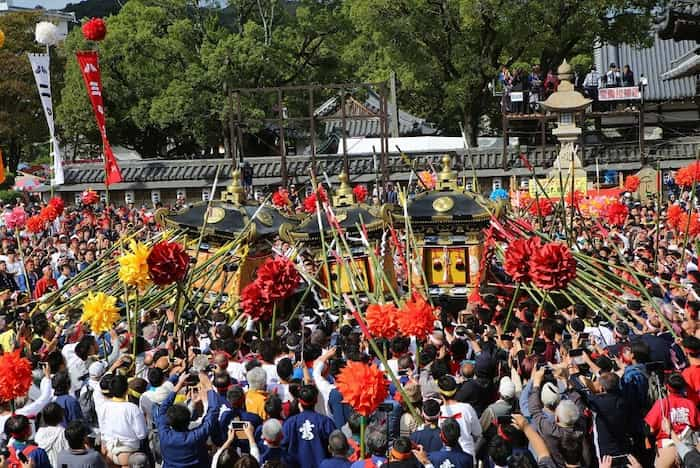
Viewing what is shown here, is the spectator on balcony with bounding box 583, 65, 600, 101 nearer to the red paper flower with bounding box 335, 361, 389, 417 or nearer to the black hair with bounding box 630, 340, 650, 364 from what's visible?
the black hair with bounding box 630, 340, 650, 364

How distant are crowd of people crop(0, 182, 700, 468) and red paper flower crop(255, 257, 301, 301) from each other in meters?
0.41

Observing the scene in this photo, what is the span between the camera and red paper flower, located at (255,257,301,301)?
→ 8930 millimetres

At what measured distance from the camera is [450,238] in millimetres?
12453

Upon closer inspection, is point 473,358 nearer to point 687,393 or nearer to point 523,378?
point 523,378

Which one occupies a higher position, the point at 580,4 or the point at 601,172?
the point at 580,4

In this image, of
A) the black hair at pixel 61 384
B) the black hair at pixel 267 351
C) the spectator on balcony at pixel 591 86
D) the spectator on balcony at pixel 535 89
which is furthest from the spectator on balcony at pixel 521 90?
the black hair at pixel 61 384

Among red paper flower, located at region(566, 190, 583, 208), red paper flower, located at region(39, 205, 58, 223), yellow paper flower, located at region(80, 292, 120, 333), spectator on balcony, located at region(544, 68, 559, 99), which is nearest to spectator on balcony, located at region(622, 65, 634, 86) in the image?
spectator on balcony, located at region(544, 68, 559, 99)

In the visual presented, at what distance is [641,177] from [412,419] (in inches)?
737

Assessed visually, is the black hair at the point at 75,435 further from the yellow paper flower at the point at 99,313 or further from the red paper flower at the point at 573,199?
the red paper flower at the point at 573,199

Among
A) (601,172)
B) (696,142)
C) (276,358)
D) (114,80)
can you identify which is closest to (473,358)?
(276,358)

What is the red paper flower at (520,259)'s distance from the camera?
8.50 m

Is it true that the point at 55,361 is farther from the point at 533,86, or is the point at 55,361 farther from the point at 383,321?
the point at 533,86

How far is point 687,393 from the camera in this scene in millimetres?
7016

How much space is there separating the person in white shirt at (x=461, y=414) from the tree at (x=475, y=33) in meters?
20.6
